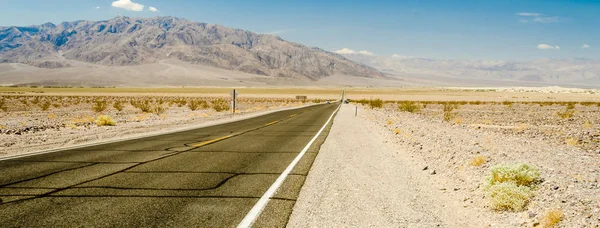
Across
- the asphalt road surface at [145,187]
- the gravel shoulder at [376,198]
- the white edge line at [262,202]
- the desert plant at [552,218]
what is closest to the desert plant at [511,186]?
the gravel shoulder at [376,198]

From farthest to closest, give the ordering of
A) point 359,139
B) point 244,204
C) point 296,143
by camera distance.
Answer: point 359,139 < point 296,143 < point 244,204

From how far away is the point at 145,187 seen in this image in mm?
6191

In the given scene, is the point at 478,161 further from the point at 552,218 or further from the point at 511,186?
the point at 552,218

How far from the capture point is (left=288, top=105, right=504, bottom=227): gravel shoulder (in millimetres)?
5086

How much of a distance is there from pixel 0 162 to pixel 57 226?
5.35 m

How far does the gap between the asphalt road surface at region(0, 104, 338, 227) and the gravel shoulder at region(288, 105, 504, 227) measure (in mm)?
361

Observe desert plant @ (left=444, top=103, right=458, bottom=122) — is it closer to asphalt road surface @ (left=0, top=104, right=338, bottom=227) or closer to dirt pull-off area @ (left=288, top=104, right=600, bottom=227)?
dirt pull-off area @ (left=288, top=104, right=600, bottom=227)

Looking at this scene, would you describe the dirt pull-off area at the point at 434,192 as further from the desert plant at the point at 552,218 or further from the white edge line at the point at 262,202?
the white edge line at the point at 262,202

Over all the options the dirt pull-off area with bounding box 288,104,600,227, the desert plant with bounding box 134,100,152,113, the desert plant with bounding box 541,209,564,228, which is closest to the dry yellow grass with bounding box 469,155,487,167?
the dirt pull-off area with bounding box 288,104,600,227

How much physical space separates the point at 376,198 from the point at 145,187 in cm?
377

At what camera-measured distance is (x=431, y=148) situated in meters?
11.4

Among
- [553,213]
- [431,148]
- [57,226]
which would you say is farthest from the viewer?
Answer: [431,148]

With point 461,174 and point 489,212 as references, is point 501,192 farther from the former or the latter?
point 461,174

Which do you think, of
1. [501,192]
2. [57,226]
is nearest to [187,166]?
[57,226]
